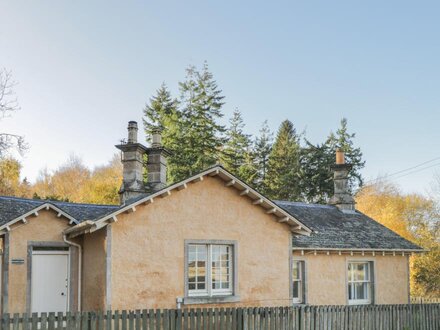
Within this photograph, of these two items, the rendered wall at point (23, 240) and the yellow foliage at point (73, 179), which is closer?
the rendered wall at point (23, 240)

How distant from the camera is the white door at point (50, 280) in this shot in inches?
669

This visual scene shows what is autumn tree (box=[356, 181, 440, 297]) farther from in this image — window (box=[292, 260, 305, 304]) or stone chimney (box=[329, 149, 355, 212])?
window (box=[292, 260, 305, 304])

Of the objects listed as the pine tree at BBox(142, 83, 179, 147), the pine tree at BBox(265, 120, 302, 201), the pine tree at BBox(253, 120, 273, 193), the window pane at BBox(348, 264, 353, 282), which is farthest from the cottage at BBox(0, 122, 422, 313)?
the pine tree at BBox(253, 120, 273, 193)

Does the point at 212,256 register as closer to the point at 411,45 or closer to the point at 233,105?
the point at 411,45

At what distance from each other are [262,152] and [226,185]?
124ft

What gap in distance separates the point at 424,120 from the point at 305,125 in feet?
79.0

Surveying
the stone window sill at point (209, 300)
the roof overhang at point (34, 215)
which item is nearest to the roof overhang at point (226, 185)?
the roof overhang at point (34, 215)

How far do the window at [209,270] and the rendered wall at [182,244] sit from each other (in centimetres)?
30

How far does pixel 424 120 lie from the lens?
99.1ft

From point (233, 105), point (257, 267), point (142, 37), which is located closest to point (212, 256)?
point (257, 267)

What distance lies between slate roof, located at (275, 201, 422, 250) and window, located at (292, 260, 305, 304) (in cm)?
95

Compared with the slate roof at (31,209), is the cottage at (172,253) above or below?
below

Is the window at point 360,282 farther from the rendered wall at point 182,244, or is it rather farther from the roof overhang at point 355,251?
the rendered wall at point 182,244

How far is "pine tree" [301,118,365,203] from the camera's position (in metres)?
48.6
